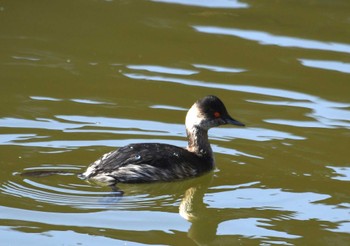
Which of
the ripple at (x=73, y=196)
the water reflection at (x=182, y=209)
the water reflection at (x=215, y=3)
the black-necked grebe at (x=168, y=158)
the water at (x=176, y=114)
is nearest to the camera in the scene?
the water reflection at (x=182, y=209)

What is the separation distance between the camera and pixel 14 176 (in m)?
8.87

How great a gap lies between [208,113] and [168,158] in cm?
80

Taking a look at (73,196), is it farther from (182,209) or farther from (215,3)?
(215,3)

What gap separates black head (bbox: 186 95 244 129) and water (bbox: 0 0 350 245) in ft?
1.00

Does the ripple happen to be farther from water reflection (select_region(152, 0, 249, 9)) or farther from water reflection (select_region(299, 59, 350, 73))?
water reflection (select_region(152, 0, 249, 9))

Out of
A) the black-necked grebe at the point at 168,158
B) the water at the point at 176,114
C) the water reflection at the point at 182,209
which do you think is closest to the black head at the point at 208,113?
the black-necked grebe at the point at 168,158

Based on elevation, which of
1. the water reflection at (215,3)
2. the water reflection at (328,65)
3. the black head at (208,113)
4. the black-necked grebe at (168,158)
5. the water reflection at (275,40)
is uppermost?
the water reflection at (215,3)

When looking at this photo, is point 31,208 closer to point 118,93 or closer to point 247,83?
point 118,93

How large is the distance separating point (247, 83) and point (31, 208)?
412 cm

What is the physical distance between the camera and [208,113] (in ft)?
32.2

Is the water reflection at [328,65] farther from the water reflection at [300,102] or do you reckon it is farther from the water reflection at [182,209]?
the water reflection at [182,209]

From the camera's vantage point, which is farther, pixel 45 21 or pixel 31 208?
pixel 45 21

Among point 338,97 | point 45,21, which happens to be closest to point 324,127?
point 338,97

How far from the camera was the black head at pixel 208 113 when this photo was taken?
32.2 feet
